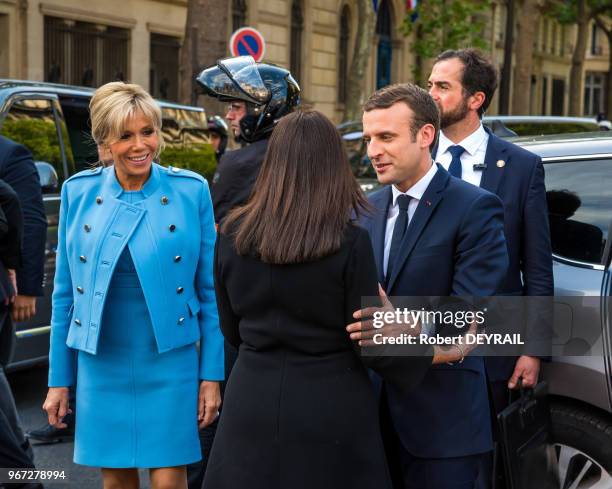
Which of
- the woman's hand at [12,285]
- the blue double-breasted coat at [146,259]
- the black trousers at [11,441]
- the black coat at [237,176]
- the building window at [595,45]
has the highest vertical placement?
the building window at [595,45]

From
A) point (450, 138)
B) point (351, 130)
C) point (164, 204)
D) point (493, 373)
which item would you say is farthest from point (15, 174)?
point (351, 130)

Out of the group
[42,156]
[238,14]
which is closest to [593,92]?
[238,14]

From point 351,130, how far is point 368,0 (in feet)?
A: 43.2

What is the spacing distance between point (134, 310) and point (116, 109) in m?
0.71

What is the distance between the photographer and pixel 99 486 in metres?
5.71

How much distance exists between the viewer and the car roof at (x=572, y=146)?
183 inches

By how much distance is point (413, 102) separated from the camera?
3451mm

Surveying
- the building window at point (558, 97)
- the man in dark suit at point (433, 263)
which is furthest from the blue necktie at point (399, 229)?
the building window at point (558, 97)

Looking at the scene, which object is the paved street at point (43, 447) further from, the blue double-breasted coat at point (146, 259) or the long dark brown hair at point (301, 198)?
the long dark brown hair at point (301, 198)

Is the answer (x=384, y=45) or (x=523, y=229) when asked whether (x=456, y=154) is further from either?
(x=384, y=45)

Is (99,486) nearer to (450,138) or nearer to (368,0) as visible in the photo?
(450,138)

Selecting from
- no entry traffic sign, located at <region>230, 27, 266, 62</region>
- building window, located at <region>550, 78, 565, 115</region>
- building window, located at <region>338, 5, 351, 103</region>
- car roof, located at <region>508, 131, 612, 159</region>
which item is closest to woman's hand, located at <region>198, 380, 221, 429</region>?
car roof, located at <region>508, 131, 612, 159</region>

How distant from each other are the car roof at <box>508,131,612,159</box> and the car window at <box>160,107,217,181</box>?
4.27 m

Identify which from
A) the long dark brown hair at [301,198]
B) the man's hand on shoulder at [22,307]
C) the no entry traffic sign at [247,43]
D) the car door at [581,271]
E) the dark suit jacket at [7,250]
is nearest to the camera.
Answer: the long dark brown hair at [301,198]
